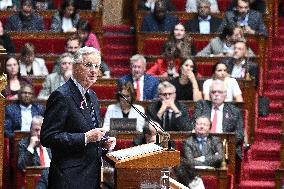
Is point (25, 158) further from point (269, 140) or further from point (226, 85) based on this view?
point (269, 140)

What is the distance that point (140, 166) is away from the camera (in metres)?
3.29

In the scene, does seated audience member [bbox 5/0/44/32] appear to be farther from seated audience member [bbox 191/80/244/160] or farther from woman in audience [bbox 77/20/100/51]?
seated audience member [bbox 191/80/244/160]

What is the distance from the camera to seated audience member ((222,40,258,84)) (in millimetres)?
7094

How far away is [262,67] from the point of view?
7516 mm

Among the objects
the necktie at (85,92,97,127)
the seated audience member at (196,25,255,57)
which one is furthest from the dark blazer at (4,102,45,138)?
the necktie at (85,92,97,127)

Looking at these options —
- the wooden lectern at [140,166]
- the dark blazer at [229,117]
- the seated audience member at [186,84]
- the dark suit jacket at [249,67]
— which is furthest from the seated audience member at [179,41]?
the wooden lectern at [140,166]

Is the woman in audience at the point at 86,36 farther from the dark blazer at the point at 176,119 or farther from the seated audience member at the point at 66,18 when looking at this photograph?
the dark blazer at the point at 176,119

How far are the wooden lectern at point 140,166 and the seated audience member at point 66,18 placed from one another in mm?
4756

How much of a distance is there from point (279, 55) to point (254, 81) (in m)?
1.26

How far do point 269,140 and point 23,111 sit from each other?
186 centimetres

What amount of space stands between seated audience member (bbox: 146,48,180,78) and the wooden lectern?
12.8 ft

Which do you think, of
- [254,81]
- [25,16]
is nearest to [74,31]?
→ [25,16]

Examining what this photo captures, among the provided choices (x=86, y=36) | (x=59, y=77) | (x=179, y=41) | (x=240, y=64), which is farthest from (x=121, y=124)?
(x=86, y=36)

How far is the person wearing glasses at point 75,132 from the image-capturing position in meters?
3.28
